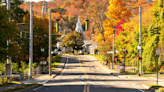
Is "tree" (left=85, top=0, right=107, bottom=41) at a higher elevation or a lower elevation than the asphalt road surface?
higher

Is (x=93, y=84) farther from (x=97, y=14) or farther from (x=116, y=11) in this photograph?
(x=97, y=14)

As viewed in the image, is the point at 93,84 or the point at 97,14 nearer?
the point at 93,84

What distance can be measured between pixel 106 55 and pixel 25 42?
27877 mm

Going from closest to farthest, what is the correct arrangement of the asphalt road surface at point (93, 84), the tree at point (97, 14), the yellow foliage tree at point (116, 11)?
the asphalt road surface at point (93, 84) → the yellow foliage tree at point (116, 11) → the tree at point (97, 14)

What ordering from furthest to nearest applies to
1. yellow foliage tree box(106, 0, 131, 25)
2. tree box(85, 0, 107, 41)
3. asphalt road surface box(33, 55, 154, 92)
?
tree box(85, 0, 107, 41) < yellow foliage tree box(106, 0, 131, 25) < asphalt road surface box(33, 55, 154, 92)

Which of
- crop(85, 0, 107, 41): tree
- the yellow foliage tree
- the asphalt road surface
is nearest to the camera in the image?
the asphalt road surface

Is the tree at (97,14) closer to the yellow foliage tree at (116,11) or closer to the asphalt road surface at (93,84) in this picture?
the yellow foliage tree at (116,11)

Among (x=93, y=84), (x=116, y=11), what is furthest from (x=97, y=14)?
(x=93, y=84)

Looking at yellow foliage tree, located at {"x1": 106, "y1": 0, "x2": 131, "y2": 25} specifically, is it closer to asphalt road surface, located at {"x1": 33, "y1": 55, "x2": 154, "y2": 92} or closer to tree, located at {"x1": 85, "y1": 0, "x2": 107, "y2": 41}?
tree, located at {"x1": 85, "y1": 0, "x2": 107, "y2": 41}

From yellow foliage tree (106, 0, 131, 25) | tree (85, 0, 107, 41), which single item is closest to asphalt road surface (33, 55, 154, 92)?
yellow foliage tree (106, 0, 131, 25)

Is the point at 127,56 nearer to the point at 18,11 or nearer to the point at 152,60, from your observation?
the point at 152,60

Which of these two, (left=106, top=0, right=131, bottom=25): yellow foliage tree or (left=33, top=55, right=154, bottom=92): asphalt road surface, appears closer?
(left=33, top=55, right=154, bottom=92): asphalt road surface

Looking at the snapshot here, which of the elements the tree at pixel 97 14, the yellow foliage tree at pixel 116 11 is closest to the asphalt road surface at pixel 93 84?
the yellow foliage tree at pixel 116 11

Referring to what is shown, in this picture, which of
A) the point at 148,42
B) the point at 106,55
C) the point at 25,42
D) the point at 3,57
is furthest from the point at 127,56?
the point at 3,57
